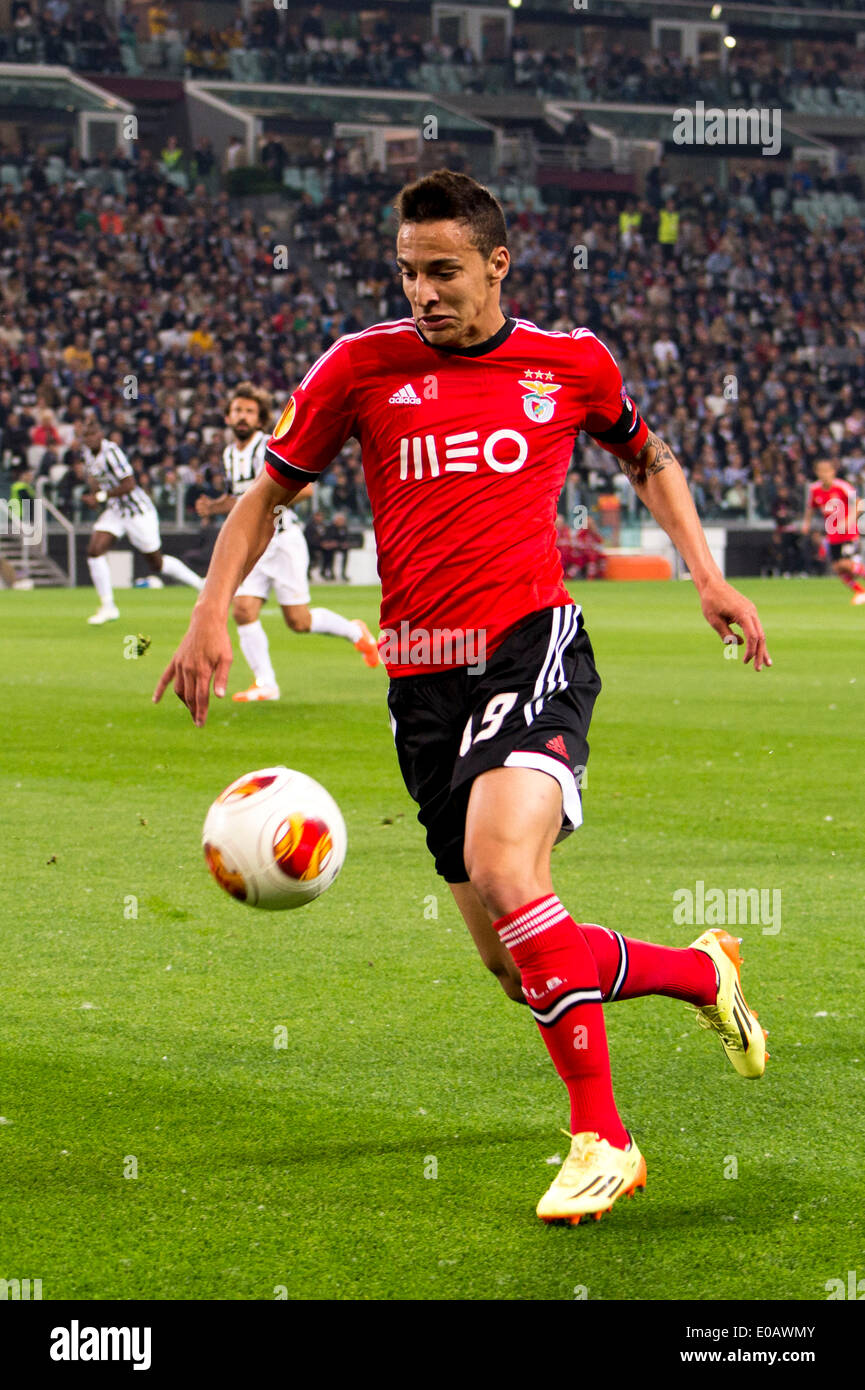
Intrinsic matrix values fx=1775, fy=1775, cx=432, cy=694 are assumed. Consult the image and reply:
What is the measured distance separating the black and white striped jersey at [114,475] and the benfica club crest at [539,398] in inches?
632

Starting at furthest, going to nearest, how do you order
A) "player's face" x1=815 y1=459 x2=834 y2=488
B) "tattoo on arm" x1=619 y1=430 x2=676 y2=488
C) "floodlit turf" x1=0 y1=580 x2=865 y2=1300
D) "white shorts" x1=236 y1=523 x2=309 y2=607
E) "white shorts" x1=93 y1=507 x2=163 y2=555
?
"player's face" x1=815 y1=459 x2=834 y2=488, "white shorts" x1=93 y1=507 x2=163 y2=555, "white shorts" x1=236 y1=523 x2=309 y2=607, "tattoo on arm" x1=619 y1=430 x2=676 y2=488, "floodlit turf" x1=0 y1=580 x2=865 y2=1300

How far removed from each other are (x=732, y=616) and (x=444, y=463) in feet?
2.54

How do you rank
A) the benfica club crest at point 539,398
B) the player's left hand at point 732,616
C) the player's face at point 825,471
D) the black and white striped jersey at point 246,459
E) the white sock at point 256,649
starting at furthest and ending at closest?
the player's face at point 825,471 → the black and white striped jersey at point 246,459 → the white sock at point 256,649 → the benfica club crest at point 539,398 → the player's left hand at point 732,616

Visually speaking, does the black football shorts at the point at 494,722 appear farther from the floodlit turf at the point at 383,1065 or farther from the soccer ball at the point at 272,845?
the floodlit turf at the point at 383,1065

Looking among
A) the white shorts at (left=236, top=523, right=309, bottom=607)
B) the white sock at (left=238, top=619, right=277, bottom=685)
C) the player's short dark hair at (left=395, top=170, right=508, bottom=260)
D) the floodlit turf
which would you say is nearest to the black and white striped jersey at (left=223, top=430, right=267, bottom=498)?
the white shorts at (left=236, top=523, right=309, bottom=607)

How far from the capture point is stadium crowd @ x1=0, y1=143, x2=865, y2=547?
107 feet

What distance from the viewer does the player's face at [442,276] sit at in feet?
13.3

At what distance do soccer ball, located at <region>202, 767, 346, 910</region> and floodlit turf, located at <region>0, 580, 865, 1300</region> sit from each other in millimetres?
607

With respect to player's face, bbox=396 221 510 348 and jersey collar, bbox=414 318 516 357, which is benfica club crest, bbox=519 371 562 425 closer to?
jersey collar, bbox=414 318 516 357

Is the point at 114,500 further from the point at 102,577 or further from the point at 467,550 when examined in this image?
the point at 467,550

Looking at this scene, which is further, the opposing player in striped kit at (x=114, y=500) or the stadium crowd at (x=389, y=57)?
the stadium crowd at (x=389, y=57)

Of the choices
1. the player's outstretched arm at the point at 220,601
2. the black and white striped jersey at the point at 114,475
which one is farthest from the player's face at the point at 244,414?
the player's outstretched arm at the point at 220,601

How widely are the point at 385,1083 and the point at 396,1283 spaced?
4.43ft

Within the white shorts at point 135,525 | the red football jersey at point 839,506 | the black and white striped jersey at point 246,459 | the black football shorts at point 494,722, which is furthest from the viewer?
the red football jersey at point 839,506
